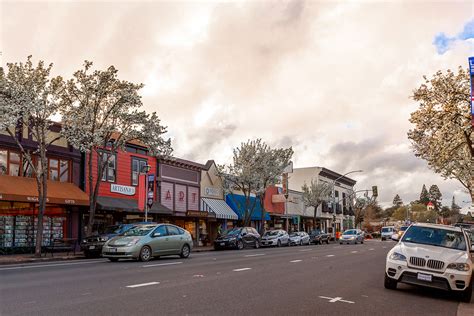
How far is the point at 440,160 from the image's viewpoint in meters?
17.9

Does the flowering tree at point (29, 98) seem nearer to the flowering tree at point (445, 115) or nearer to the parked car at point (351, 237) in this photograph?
the flowering tree at point (445, 115)

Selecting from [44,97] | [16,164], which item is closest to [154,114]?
[44,97]

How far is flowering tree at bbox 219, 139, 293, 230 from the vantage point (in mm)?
40500

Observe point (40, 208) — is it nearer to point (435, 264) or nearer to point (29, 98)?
point (29, 98)

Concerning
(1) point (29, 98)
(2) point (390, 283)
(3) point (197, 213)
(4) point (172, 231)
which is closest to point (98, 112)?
(1) point (29, 98)

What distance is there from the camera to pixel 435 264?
1044 cm

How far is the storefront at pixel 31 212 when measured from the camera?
23984 millimetres

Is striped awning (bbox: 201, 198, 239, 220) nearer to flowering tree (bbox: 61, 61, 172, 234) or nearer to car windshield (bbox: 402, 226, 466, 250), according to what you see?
flowering tree (bbox: 61, 61, 172, 234)

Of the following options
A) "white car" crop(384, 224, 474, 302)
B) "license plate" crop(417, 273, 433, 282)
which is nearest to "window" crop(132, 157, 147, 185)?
"white car" crop(384, 224, 474, 302)

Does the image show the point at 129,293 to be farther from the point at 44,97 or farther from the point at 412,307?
the point at 44,97

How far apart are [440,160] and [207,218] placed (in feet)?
80.3

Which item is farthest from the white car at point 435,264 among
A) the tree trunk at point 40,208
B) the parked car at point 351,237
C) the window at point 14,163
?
the parked car at point 351,237

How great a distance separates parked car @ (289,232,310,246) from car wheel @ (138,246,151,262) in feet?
83.9

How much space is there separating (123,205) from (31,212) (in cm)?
552
